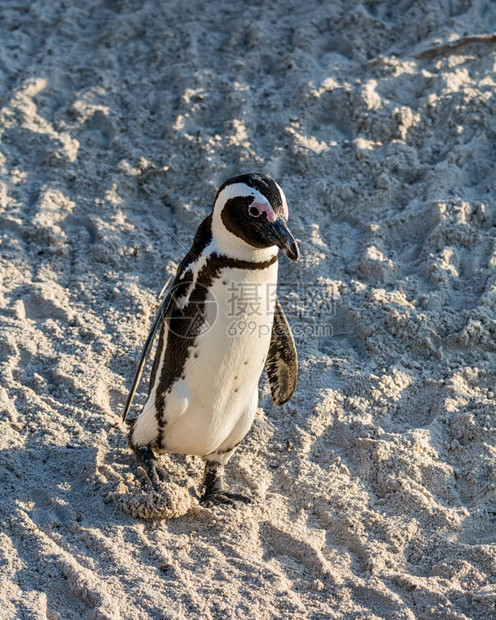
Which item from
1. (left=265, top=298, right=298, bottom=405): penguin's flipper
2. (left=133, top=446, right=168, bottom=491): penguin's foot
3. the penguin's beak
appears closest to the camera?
the penguin's beak

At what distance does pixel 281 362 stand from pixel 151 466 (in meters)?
0.66

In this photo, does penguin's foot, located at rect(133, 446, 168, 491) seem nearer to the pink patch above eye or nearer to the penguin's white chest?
the penguin's white chest

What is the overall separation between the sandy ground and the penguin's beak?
38.2 inches

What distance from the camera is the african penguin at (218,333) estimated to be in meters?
2.61

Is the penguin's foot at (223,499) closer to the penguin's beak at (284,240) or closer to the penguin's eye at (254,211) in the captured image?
the penguin's beak at (284,240)

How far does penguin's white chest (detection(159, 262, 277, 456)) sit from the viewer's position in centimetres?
271

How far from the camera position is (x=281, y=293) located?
3988 mm

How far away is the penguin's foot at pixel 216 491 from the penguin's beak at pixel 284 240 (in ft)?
3.07

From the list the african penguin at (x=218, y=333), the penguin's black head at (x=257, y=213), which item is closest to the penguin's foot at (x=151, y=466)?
the african penguin at (x=218, y=333)

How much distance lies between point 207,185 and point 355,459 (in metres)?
1.93

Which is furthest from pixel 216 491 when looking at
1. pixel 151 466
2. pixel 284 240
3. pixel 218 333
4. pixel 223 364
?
pixel 284 240

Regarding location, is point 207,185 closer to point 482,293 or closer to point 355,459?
point 482,293

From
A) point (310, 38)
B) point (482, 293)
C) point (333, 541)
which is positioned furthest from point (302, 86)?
point (333, 541)

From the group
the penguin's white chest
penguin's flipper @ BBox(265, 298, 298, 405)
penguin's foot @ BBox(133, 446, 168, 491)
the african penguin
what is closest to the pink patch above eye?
the african penguin
